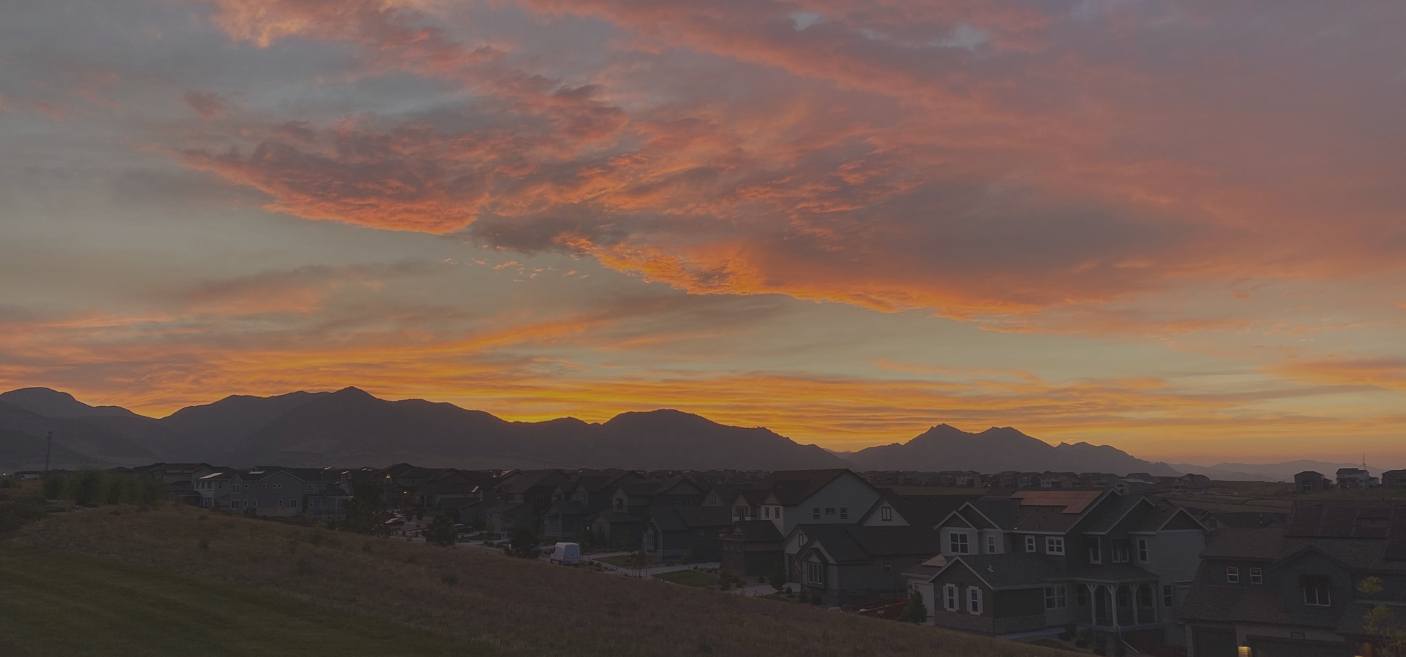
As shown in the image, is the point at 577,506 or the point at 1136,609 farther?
the point at 577,506

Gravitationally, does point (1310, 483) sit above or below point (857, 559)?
above

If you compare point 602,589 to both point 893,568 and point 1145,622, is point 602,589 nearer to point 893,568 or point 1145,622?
point 893,568

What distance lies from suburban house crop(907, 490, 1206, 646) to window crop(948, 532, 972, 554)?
114 cm

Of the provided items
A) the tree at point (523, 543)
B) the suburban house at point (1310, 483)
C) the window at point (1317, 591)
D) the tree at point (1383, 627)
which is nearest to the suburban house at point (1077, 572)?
the window at point (1317, 591)

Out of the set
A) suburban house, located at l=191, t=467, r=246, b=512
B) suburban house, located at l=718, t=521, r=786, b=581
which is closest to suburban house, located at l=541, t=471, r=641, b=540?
suburban house, located at l=718, t=521, r=786, b=581

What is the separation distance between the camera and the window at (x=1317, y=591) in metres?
41.2

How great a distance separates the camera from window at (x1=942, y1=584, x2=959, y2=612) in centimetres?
5325

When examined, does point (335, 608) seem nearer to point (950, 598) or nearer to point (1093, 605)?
point (950, 598)

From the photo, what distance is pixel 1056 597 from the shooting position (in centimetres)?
5300

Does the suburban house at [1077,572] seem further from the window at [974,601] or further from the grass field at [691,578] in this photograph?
the grass field at [691,578]

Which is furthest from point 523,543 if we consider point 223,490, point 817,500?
point 223,490

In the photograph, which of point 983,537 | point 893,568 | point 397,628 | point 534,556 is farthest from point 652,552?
point 397,628

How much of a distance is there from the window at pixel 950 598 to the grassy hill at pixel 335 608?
8902 mm

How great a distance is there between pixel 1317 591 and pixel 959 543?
22297 millimetres
